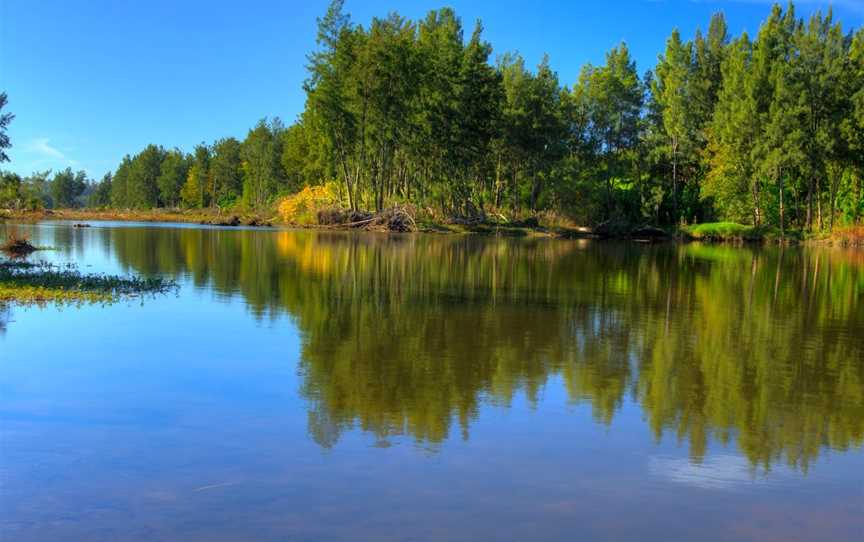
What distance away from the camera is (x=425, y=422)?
25.8 ft

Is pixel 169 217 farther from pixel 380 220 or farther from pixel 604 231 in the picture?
pixel 604 231

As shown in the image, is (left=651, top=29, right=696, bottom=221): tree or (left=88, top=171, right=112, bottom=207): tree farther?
(left=88, top=171, right=112, bottom=207): tree

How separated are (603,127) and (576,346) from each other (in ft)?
200

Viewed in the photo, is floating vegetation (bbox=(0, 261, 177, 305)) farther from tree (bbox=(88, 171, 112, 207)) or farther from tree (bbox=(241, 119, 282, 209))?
tree (bbox=(88, 171, 112, 207))

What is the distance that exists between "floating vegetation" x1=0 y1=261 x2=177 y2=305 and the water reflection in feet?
5.86

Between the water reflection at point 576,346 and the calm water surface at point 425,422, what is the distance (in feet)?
0.20

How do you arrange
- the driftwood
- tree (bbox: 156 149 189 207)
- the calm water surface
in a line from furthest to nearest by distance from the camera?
tree (bbox: 156 149 189 207) < the driftwood < the calm water surface

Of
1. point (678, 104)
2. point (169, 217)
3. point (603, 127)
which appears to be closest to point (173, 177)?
point (169, 217)

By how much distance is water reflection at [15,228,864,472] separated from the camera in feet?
26.7

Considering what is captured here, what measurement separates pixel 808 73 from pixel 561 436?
5891 centimetres

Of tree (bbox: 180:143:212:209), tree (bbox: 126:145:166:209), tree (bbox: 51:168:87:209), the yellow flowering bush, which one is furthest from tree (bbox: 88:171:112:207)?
the yellow flowering bush

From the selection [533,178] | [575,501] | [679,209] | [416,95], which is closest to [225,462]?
[575,501]

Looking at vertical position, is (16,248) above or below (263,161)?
below

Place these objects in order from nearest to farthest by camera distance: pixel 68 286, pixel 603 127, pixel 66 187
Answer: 1. pixel 68 286
2. pixel 603 127
3. pixel 66 187
